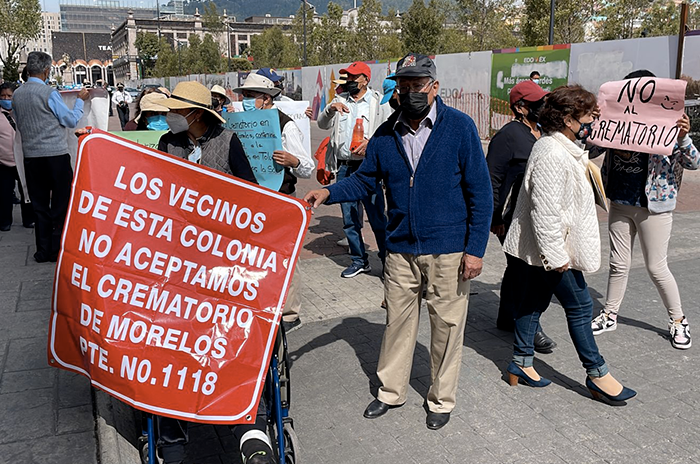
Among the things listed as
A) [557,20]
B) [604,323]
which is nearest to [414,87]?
[604,323]

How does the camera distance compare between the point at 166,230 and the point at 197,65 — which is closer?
the point at 166,230

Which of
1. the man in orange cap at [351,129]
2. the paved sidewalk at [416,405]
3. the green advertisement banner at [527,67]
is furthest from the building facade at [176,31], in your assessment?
the paved sidewalk at [416,405]

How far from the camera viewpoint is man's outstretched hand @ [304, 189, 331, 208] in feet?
10.8

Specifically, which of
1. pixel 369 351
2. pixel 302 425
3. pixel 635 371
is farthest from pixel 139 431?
pixel 635 371

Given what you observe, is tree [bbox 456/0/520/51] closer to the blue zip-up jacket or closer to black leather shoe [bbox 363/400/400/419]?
the blue zip-up jacket

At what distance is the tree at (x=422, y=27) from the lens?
32.0 meters

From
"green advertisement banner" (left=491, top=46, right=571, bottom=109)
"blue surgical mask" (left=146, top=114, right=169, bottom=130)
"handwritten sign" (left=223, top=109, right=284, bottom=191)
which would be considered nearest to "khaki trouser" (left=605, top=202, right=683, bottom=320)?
"handwritten sign" (left=223, top=109, right=284, bottom=191)

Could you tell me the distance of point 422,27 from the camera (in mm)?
32312

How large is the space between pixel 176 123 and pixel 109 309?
4.11 feet

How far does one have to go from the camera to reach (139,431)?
139 inches

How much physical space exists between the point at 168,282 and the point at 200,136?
1.22 metres

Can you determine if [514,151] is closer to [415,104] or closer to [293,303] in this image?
[415,104]

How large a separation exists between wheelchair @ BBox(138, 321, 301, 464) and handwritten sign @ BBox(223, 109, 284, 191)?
1876mm

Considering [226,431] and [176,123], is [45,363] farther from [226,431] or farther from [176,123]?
[176,123]
